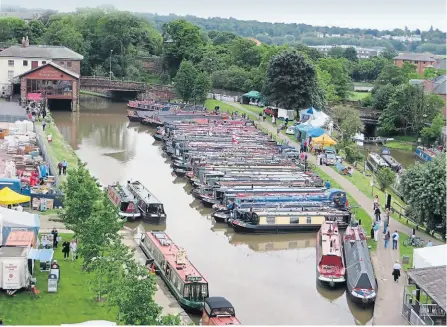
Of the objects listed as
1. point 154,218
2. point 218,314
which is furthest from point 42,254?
point 154,218

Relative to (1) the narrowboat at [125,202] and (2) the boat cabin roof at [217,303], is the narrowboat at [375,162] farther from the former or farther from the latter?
(2) the boat cabin roof at [217,303]

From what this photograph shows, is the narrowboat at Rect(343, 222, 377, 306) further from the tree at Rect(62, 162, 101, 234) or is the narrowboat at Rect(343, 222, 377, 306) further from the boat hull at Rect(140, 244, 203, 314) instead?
the tree at Rect(62, 162, 101, 234)

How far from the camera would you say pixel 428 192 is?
32.5 m

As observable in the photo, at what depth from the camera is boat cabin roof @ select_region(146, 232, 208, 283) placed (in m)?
27.4

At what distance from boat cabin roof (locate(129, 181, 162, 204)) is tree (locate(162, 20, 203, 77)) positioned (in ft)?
153

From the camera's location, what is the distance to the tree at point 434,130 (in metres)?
63.8

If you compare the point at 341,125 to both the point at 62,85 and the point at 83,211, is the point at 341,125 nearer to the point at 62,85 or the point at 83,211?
the point at 62,85

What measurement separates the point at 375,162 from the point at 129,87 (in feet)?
105

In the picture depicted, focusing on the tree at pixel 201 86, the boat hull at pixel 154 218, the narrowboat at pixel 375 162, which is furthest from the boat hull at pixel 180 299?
the tree at pixel 201 86

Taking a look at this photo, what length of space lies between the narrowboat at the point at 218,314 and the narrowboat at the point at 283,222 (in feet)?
38.0

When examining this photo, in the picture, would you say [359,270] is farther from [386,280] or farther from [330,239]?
[330,239]

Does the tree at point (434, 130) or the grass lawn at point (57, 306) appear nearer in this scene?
the grass lawn at point (57, 306)

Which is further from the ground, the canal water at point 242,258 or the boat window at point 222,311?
the boat window at point 222,311

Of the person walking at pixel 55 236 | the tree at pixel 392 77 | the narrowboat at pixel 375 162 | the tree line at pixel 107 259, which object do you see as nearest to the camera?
the tree line at pixel 107 259
